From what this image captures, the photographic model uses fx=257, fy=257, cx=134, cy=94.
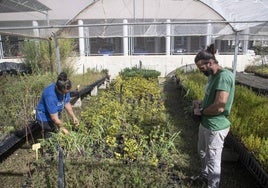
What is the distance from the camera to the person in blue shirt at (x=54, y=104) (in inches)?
140

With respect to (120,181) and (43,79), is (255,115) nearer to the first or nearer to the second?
(120,181)

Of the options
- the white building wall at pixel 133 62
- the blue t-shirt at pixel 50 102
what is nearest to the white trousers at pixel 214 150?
the blue t-shirt at pixel 50 102

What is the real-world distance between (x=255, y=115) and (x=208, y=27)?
26.1 ft

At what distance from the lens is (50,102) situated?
11.7ft

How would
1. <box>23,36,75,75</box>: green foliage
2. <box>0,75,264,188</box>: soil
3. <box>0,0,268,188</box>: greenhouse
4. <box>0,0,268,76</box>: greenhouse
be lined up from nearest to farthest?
1. <box>0,0,268,188</box>: greenhouse
2. <box>0,75,264,188</box>: soil
3. <box>23,36,75,75</box>: green foliage
4. <box>0,0,268,76</box>: greenhouse

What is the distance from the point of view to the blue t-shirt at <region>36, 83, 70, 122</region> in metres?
3.59

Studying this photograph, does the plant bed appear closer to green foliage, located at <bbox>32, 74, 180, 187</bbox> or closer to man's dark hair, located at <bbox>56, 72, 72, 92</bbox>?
green foliage, located at <bbox>32, 74, 180, 187</bbox>

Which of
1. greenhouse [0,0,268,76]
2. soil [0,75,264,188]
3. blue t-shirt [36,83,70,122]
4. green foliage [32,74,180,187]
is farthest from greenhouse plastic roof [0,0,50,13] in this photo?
green foliage [32,74,180,187]

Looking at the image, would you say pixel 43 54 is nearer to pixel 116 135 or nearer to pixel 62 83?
pixel 62 83

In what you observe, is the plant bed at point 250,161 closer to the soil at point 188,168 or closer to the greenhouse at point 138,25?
the soil at point 188,168

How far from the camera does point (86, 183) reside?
2.75 meters

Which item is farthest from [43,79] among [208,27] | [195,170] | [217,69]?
[208,27]

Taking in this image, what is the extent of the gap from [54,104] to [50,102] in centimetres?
6

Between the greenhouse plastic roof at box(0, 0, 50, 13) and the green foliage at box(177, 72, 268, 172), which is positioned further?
the greenhouse plastic roof at box(0, 0, 50, 13)
